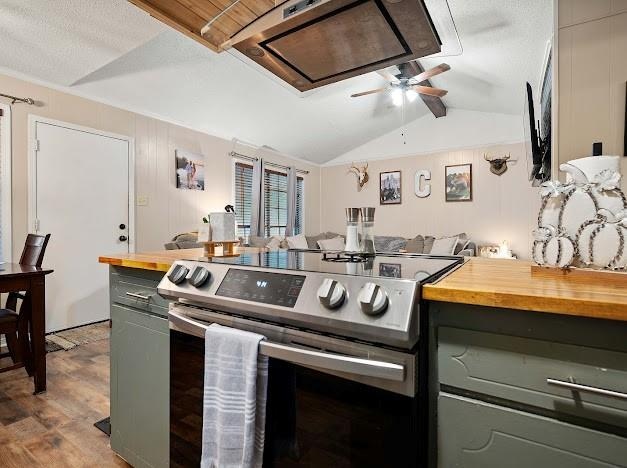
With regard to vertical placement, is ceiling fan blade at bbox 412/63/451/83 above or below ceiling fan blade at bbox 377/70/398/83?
below

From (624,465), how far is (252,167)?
5241mm

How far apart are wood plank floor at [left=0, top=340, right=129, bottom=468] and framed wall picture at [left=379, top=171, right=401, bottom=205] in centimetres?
500

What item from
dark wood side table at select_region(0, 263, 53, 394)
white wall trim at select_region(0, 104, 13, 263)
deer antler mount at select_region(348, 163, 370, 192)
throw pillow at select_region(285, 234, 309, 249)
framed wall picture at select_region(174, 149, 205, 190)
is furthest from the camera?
deer antler mount at select_region(348, 163, 370, 192)

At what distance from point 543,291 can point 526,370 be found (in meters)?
0.15

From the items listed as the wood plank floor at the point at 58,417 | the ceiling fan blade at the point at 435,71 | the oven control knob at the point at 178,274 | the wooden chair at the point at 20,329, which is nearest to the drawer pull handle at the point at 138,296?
the oven control knob at the point at 178,274

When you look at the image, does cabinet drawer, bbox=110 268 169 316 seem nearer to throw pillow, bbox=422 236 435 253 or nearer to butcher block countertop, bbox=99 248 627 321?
butcher block countertop, bbox=99 248 627 321

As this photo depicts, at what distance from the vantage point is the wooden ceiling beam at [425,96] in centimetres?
375

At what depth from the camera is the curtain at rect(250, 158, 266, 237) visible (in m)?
5.16

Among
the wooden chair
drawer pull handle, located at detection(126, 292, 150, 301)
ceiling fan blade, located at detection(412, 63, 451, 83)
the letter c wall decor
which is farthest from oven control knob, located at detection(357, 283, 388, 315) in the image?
the letter c wall decor

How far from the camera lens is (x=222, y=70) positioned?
3434mm

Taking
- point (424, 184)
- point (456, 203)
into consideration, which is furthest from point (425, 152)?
point (456, 203)

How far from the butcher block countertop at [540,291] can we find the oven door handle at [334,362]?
168mm

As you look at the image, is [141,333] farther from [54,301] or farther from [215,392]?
[54,301]

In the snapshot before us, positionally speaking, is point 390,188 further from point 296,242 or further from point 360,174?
point 296,242
